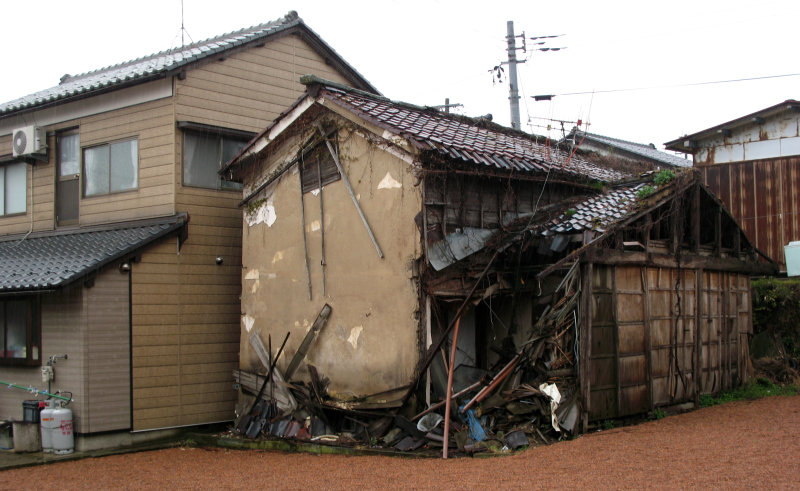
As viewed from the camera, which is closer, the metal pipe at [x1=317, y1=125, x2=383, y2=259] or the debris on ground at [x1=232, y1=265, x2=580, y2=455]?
the debris on ground at [x1=232, y1=265, x2=580, y2=455]

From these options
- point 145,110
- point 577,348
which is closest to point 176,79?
point 145,110

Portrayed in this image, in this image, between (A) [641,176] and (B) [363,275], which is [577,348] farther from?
(A) [641,176]

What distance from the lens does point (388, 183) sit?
36.4 feet

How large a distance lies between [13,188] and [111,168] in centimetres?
386

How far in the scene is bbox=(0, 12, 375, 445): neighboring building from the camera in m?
12.4

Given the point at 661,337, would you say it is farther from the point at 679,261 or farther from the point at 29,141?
the point at 29,141

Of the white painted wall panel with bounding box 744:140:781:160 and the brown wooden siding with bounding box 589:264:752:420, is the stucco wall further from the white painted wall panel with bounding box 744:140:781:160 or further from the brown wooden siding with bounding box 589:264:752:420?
the white painted wall panel with bounding box 744:140:781:160

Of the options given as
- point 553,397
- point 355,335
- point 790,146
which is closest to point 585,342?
point 553,397

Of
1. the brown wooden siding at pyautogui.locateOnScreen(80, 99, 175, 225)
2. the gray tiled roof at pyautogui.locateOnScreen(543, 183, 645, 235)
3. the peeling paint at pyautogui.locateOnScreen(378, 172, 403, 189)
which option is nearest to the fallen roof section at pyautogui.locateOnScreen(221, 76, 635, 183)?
the peeling paint at pyautogui.locateOnScreen(378, 172, 403, 189)

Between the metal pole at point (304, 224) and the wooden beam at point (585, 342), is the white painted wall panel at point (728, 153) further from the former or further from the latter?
the metal pole at point (304, 224)

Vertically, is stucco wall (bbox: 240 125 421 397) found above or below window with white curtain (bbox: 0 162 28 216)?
below

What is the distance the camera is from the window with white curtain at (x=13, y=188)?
16.3 metres

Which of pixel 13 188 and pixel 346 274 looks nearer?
pixel 346 274

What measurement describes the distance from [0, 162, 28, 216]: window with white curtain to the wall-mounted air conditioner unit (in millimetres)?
810
